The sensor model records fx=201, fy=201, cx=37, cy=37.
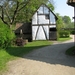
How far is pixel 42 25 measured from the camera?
32844mm

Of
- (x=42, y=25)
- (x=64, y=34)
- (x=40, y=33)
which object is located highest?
(x=42, y=25)

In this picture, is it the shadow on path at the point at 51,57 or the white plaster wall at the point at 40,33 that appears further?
the white plaster wall at the point at 40,33

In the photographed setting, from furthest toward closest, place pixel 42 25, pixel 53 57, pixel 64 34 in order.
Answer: pixel 64 34
pixel 42 25
pixel 53 57

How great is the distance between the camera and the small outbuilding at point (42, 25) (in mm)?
32562

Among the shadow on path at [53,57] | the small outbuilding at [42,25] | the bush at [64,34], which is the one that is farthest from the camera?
the bush at [64,34]

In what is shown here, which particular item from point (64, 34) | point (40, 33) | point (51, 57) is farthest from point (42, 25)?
point (51, 57)

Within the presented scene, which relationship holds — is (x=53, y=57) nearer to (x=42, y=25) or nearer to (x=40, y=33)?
(x=40, y=33)

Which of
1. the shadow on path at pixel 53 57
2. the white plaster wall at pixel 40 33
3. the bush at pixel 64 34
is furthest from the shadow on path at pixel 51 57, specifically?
the bush at pixel 64 34

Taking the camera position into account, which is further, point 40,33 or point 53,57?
point 40,33

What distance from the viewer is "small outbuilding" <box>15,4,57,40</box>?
3256 cm

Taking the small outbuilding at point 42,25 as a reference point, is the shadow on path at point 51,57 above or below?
below

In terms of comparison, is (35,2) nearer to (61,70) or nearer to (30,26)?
(30,26)

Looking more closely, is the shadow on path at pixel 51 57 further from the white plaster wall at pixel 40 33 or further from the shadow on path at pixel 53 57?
the white plaster wall at pixel 40 33

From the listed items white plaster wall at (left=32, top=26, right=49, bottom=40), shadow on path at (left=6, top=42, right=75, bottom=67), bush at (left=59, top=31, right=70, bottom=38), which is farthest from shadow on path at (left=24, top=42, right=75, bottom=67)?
bush at (left=59, top=31, right=70, bottom=38)
